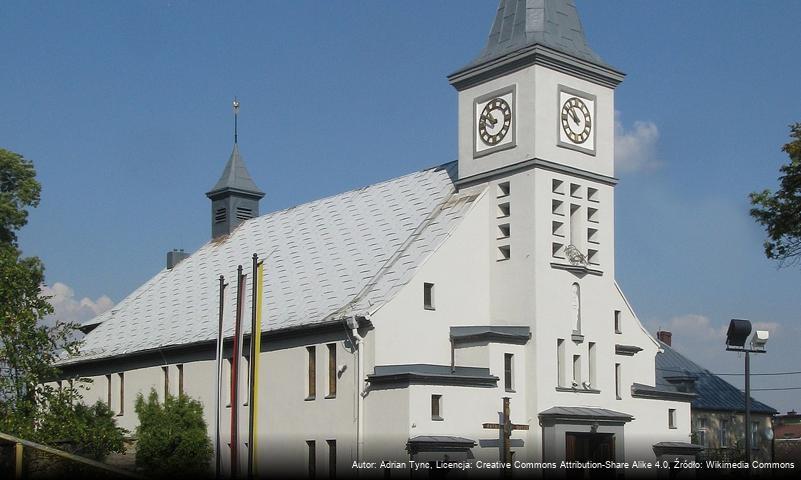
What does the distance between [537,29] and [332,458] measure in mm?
17751

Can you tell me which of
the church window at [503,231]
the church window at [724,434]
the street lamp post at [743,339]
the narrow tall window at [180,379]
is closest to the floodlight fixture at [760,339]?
the street lamp post at [743,339]

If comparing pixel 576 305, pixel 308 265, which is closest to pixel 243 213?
pixel 308 265

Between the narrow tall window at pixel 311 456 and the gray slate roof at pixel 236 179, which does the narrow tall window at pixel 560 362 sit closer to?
the narrow tall window at pixel 311 456

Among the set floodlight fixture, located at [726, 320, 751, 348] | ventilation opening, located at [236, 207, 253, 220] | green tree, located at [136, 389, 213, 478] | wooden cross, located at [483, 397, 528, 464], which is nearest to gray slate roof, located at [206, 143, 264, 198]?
ventilation opening, located at [236, 207, 253, 220]

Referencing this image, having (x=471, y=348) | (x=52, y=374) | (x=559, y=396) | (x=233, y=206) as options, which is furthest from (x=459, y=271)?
(x=233, y=206)

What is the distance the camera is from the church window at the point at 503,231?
44.0 metres

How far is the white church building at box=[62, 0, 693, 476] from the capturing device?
4088cm

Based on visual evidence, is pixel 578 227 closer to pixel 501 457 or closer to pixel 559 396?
pixel 559 396

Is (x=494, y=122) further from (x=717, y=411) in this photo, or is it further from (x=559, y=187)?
(x=717, y=411)

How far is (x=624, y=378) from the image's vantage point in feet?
151

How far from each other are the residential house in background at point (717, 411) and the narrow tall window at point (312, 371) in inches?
1106

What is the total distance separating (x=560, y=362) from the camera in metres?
42.8

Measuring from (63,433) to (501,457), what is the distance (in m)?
14.5

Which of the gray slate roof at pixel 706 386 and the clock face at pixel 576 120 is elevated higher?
the clock face at pixel 576 120
